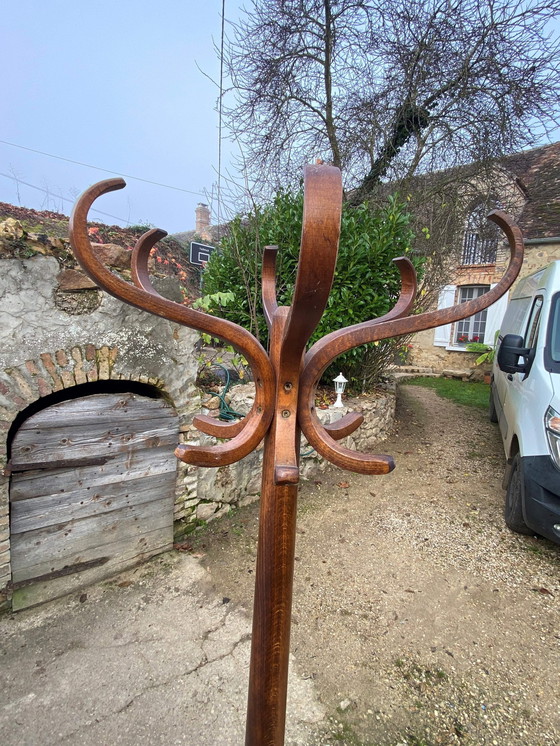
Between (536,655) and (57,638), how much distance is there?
289 cm

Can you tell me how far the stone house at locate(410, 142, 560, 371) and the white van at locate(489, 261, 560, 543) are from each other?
3.91 metres

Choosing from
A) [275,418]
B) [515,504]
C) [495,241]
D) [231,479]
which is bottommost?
[515,504]

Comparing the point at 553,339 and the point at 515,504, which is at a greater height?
the point at 553,339

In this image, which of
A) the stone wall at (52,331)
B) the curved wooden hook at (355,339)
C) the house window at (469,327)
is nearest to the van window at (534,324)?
the curved wooden hook at (355,339)

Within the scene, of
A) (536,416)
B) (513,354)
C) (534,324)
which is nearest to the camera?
(536,416)

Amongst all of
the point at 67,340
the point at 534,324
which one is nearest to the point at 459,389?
the point at 534,324

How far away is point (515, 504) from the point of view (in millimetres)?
3412

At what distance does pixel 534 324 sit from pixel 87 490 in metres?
4.36

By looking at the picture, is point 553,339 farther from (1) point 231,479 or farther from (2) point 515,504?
(1) point 231,479

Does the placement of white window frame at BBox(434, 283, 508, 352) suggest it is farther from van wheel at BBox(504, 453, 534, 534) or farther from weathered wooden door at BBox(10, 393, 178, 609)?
weathered wooden door at BBox(10, 393, 178, 609)

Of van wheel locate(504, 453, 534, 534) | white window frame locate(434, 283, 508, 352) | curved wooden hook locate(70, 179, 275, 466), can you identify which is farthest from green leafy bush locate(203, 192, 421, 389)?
white window frame locate(434, 283, 508, 352)

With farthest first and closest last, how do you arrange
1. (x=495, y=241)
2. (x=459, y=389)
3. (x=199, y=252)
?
(x=459, y=389)
(x=495, y=241)
(x=199, y=252)

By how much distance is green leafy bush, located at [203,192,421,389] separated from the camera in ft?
14.6

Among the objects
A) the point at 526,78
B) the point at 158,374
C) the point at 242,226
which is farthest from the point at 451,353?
the point at 158,374
